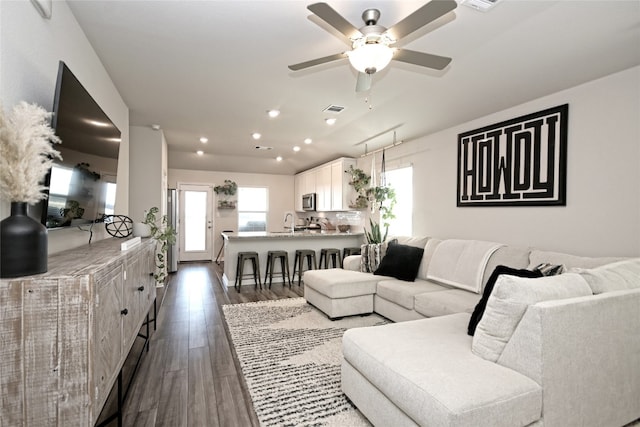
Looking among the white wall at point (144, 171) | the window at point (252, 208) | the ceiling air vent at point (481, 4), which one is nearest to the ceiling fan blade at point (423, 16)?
the ceiling air vent at point (481, 4)

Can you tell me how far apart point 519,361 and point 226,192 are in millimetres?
7748

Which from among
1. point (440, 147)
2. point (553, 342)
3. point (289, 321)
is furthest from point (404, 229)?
point (553, 342)

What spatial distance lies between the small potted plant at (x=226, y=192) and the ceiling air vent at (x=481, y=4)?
7.28 meters

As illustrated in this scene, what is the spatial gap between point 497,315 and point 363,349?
29.9 inches

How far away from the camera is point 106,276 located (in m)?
1.46

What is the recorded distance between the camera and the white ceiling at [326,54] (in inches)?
78.5

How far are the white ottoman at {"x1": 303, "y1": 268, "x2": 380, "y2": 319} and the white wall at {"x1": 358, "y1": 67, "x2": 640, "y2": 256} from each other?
1562 mm

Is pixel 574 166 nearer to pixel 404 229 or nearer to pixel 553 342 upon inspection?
pixel 553 342

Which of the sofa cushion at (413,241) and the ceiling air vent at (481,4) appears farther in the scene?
the sofa cushion at (413,241)

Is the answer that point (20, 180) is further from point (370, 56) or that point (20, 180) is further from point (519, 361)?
point (519, 361)

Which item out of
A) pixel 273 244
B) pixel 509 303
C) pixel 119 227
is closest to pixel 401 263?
pixel 509 303

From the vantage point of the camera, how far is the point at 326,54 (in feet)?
8.41

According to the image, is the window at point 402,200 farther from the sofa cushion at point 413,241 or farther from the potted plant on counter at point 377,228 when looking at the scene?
the sofa cushion at point 413,241

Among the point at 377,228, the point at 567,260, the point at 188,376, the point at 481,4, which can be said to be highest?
the point at 481,4
